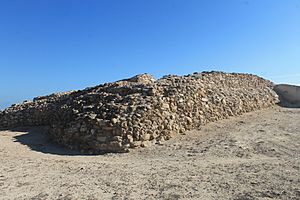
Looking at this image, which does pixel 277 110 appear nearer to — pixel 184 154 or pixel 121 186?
pixel 184 154

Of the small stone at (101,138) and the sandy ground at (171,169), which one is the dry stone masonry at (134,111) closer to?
the small stone at (101,138)

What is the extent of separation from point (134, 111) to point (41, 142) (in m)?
3.55

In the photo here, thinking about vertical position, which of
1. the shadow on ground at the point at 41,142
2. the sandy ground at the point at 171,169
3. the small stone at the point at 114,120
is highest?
the small stone at the point at 114,120

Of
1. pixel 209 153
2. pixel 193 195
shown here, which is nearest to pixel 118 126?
pixel 209 153

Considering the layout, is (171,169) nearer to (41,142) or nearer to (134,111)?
(134,111)

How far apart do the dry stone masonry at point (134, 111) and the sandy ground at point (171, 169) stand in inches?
20.2

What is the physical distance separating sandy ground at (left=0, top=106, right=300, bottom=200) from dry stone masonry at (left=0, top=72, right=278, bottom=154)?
1.68ft

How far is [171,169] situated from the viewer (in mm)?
7301

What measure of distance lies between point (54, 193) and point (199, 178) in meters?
2.91

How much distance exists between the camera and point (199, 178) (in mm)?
6527

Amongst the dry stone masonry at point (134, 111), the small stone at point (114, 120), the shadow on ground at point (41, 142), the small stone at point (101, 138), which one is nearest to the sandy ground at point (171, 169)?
the shadow on ground at point (41, 142)

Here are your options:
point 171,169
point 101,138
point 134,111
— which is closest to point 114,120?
point 101,138

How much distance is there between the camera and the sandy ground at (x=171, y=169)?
580 cm

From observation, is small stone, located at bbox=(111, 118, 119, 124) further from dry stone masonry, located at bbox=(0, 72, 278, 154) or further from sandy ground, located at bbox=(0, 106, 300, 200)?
sandy ground, located at bbox=(0, 106, 300, 200)
